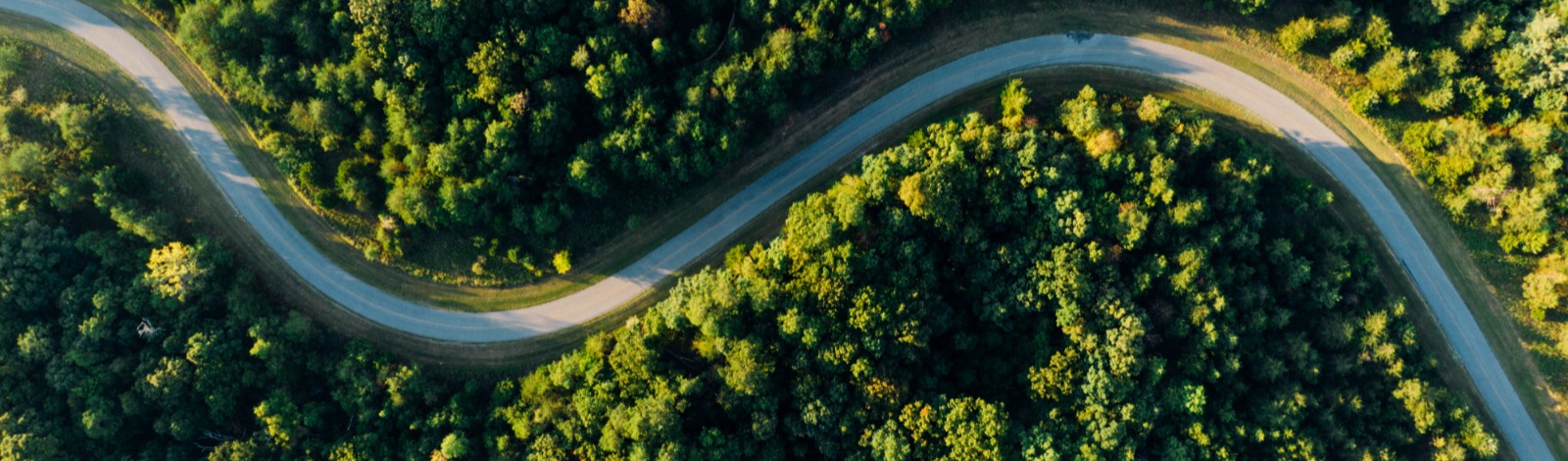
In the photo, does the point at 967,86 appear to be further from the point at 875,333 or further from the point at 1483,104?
the point at 1483,104

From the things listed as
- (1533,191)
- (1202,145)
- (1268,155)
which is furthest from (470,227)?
(1533,191)

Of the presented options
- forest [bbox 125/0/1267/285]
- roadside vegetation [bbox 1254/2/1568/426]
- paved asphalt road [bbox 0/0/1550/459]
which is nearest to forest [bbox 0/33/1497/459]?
paved asphalt road [bbox 0/0/1550/459]

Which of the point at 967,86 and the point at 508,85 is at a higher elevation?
the point at 967,86

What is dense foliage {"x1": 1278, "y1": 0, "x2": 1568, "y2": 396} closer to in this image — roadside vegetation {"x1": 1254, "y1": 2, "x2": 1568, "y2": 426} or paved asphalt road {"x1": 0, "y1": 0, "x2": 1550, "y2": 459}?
roadside vegetation {"x1": 1254, "y1": 2, "x2": 1568, "y2": 426}

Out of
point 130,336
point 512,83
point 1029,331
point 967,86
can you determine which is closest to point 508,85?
point 512,83

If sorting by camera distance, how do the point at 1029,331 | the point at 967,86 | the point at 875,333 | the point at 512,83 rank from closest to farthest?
the point at 875,333 < the point at 512,83 < the point at 1029,331 < the point at 967,86

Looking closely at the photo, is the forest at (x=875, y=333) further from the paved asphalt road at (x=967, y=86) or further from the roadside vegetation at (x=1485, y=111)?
the roadside vegetation at (x=1485, y=111)
